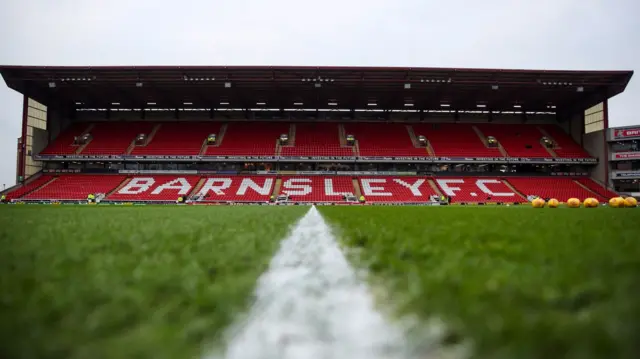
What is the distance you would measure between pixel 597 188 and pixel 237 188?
1200 inches

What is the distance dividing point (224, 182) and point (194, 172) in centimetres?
379

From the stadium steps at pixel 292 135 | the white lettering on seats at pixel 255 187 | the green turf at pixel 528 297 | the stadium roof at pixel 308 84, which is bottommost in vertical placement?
the green turf at pixel 528 297

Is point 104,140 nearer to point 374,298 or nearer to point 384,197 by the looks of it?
point 384,197

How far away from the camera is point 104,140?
33281 mm

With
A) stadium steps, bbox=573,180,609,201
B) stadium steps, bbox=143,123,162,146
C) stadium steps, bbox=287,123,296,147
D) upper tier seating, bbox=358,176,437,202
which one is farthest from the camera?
stadium steps, bbox=143,123,162,146

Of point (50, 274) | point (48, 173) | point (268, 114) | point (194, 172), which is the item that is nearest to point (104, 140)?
point (48, 173)

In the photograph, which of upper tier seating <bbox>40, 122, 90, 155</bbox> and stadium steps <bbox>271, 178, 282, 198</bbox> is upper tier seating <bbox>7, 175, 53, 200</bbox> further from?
stadium steps <bbox>271, 178, 282, 198</bbox>

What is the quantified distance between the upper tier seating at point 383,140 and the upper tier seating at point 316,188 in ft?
12.4

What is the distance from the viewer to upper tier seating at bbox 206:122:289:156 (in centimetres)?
3209

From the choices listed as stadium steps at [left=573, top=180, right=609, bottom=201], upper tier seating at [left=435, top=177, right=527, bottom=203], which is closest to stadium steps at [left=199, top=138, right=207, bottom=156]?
upper tier seating at [left=435, top=177, right=527, bottom=203]

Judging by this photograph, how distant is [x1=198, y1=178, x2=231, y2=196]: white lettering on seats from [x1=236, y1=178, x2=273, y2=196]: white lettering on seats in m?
1.29

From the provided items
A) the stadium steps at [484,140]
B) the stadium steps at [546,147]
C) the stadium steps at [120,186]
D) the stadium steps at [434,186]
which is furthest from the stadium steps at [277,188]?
the stadium steps at [546,147]

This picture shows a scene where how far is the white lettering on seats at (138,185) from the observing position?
2762 centimetres

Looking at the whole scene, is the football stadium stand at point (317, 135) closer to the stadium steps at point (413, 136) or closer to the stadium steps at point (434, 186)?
the stadium steps at point (434, 186)
